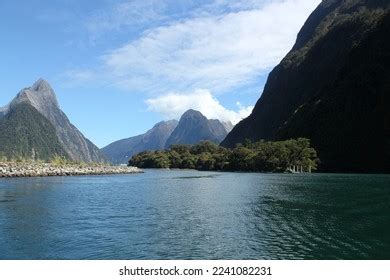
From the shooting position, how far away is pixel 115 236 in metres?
36.2

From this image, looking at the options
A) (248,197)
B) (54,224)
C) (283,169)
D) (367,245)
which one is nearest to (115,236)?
(54,224)

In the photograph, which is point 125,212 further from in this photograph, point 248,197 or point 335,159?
point 335,159

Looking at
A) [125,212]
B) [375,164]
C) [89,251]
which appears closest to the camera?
[89,251]

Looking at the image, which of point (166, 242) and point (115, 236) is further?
point (115, 236)

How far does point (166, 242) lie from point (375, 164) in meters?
162

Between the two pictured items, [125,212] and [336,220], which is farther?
[125,212]

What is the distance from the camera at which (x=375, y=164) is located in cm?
17812

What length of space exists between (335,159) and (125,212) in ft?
509

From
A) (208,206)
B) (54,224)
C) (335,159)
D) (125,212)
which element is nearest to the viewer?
(54,224)
